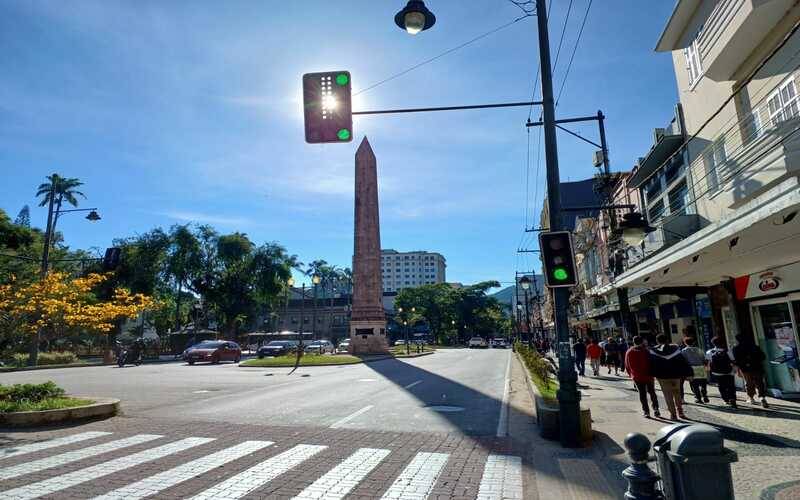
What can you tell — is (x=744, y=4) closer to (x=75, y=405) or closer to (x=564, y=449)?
(x=564, y=449)

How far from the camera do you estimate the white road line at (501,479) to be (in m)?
4.92

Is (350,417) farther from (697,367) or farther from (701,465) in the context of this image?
(697,367)

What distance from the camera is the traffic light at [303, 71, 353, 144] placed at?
714cm

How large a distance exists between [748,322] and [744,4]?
326 inches

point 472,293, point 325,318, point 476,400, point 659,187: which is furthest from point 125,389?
point 325,318

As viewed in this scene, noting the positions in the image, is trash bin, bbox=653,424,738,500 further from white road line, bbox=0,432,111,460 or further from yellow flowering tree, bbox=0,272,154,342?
yellow flowering tree, bbox=0,272,154,342

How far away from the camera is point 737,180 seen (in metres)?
11.5

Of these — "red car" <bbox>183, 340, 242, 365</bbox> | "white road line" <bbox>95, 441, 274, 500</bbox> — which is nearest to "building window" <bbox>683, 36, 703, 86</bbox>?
"white road line" <bbox>95, 441, 274, 500</bbox>

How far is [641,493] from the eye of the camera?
3002 millimetres

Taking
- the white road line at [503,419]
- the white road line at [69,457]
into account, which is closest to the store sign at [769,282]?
the white road line at [503,419]

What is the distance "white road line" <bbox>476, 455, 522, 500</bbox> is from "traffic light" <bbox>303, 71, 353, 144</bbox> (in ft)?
16.1

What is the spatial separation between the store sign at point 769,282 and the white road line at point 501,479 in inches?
355

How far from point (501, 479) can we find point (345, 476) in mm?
1789

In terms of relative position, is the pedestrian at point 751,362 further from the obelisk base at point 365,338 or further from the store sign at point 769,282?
the obelisk base at point 365,338
